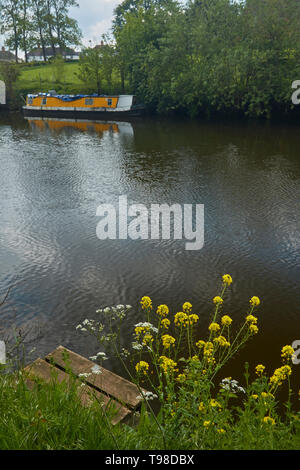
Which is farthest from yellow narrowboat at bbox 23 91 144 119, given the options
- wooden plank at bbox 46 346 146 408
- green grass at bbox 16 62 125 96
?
wooden plank at bbox 46 346 146 408

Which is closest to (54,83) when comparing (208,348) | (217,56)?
(217,56)

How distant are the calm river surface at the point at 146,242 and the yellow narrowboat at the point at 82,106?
15408 mm

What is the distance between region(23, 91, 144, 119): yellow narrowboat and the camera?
116ft

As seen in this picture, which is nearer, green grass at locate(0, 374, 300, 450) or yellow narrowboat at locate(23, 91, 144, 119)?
green grass at locate(0, 374, 300, 450)

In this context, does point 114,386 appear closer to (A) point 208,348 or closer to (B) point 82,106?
(A) point 208,348

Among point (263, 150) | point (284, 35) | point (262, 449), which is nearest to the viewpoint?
point (262, 449)

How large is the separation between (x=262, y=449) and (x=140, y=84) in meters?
38.3

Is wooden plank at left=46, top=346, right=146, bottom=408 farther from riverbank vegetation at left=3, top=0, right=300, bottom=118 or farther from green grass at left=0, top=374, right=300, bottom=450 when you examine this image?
riverbank vegetation at left=3, top=0, right=300, bottom=118

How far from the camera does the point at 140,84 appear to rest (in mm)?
36750

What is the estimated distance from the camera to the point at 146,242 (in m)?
9.94

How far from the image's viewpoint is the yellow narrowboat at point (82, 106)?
116 ft

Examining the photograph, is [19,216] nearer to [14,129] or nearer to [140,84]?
[14,129]

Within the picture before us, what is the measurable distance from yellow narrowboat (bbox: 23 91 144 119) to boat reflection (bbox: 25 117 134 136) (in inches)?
55.6

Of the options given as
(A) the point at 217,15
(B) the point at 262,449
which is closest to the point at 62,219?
(B) the point at 262,449
